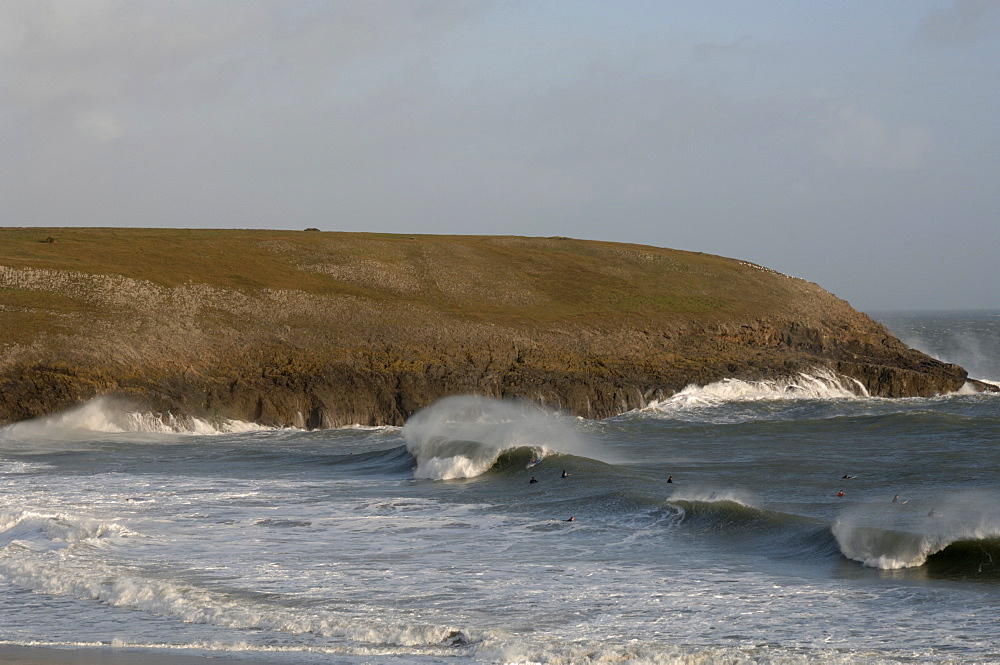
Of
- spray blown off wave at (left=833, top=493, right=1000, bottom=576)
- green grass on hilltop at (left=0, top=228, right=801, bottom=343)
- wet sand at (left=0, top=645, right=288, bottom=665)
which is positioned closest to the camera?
wet sand at (left=0, top=645, right=288, bottom=665)

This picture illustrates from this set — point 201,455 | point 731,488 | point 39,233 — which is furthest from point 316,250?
point 731,488

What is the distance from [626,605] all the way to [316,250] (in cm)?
5097

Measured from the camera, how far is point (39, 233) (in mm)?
65062

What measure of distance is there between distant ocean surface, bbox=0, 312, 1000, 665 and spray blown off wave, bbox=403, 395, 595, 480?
0.51 ft

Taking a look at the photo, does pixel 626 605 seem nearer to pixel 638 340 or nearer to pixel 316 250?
pixel 638 340

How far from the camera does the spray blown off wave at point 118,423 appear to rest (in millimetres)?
36469

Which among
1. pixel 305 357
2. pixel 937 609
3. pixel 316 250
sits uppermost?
pixel 316 250

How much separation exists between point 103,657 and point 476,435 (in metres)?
19.7

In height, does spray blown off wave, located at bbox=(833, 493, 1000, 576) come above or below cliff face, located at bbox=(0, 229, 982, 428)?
below

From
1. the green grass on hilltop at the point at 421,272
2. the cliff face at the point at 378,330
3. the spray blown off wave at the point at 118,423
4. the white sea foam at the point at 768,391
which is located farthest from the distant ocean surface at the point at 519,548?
the green grass on hilltop at the point at 421,272

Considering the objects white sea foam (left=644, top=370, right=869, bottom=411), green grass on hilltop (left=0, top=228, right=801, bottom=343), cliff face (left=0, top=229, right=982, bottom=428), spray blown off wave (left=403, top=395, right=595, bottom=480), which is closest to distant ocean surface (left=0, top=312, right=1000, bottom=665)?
spray blown off wave (left=403, top=395, right=595, bottom=480)

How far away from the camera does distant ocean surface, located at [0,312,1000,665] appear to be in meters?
12.0

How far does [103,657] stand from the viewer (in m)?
11.5

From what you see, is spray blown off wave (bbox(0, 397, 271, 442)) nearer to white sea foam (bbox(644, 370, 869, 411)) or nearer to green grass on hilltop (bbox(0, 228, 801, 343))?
green grass on hilltop (bbox(0, 228, 801, 343))
